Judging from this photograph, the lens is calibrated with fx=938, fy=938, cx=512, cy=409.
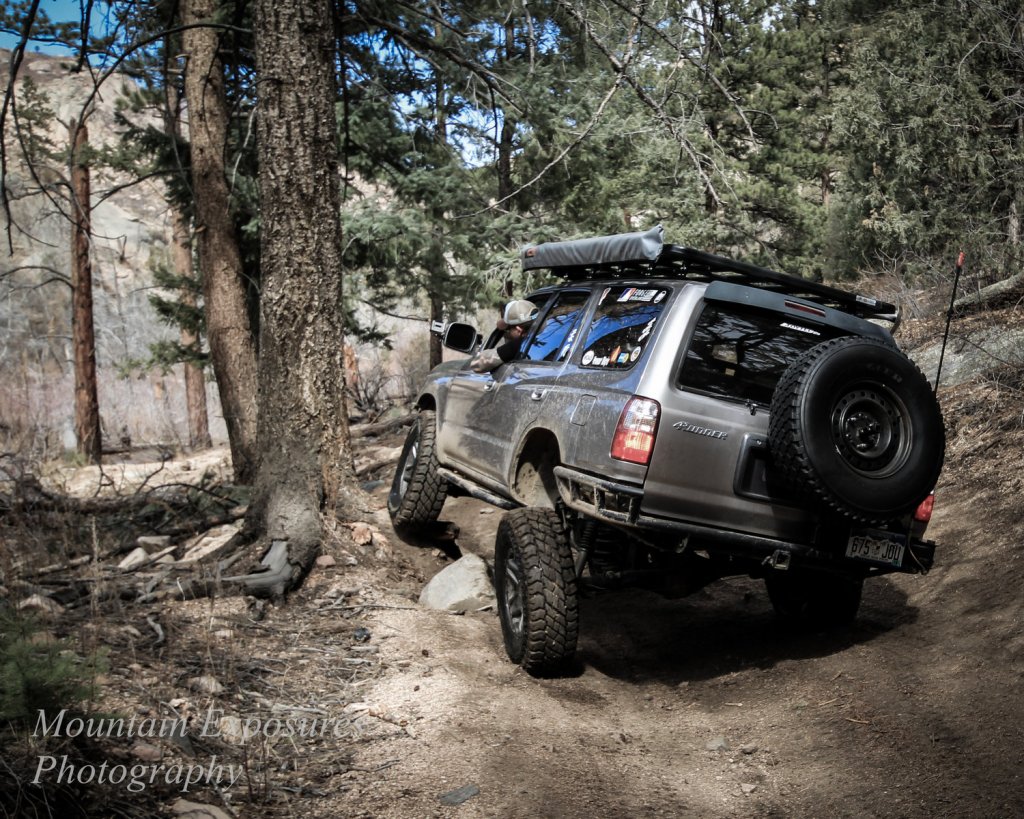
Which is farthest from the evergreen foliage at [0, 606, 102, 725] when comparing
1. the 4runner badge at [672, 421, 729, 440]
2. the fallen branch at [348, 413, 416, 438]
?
the fallen branch at [348, 413, 416, 438]

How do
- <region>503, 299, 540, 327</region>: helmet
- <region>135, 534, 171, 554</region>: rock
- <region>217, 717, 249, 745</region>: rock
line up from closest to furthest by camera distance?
<region>217, 717, 249, 745</region>: rock, <region>503, 299, 540, 327</region>: helmet, <region>135, 534, 171, 554</region>: rock

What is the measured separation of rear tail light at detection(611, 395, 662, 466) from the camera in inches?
181

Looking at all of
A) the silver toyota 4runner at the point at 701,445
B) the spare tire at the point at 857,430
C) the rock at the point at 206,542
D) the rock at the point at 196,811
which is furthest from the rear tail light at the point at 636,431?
the rock at the point at 206,542

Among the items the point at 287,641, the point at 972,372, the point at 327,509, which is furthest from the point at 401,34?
the point at 972,372

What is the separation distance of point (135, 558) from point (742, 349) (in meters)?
5.11

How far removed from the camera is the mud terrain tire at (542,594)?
5.10m

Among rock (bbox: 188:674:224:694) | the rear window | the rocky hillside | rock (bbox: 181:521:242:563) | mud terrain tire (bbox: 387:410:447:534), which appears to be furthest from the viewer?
the rocky hillside

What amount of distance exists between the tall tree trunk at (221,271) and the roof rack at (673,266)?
622 centimetres

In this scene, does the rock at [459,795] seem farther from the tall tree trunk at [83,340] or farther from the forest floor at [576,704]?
the tall tree trunk at [83,340]

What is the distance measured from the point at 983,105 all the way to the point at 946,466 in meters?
8.76

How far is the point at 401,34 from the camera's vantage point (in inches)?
324

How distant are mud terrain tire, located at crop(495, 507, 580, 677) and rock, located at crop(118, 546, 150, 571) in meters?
3.24

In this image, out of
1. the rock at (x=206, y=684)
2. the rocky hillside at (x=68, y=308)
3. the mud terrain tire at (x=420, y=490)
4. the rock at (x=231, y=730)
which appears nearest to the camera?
the rock at (x=231, y=730)

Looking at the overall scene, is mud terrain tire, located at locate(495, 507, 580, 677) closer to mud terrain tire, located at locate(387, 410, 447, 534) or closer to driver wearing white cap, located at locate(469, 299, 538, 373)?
driver wearing white cap, located at locate(469, 299, 538, 373)
